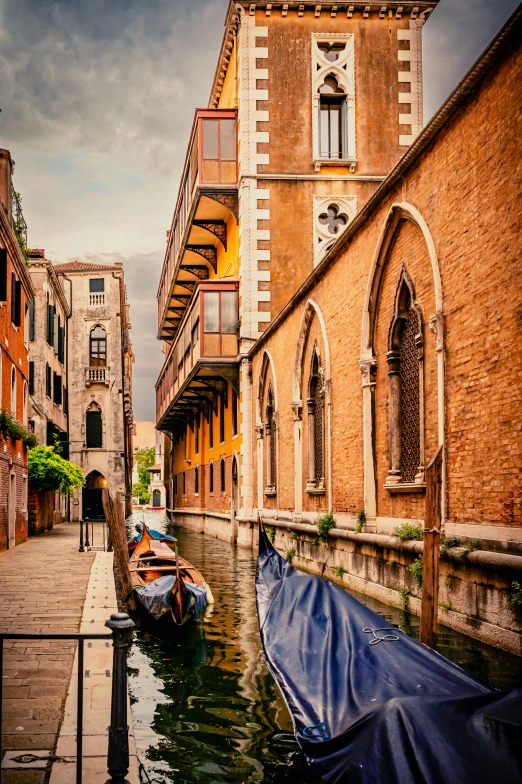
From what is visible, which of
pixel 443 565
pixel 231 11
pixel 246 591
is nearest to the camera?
pixel 443 565

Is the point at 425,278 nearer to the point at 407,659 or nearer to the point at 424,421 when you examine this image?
the point at 424,421

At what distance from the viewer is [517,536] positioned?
7809 mm

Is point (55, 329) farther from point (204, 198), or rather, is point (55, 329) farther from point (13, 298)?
point (13, 298)

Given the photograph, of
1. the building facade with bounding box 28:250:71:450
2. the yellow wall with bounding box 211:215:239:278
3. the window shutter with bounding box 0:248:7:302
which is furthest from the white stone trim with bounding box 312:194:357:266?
the building facade with bounding box 28:250:71:450

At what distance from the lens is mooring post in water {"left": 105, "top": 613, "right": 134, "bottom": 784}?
3982 mm

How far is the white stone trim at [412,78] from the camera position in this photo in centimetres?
2350

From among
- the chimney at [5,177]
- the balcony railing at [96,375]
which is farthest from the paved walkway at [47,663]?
the balcony railing at [96,375]

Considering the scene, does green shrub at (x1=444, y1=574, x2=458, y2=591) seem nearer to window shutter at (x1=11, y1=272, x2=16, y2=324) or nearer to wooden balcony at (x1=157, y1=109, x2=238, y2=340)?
window shutter at (x1=11, y1=272, x2=16, y2=324)

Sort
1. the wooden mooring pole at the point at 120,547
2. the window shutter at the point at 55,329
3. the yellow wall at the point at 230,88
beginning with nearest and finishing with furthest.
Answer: the wooden mooring pole at the point at 120,547 < the yellow wall at the point at 230,88 < the window shutter at the point at 55,329

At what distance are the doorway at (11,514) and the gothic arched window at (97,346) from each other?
24.2 m

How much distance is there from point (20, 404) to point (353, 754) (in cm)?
1819

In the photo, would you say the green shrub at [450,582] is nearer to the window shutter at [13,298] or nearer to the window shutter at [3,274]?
the window shutter at [3,274]

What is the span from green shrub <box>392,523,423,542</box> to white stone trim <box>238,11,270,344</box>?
1288 centimetres

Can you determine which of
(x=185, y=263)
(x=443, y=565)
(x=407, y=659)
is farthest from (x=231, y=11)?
(x=407, y=659)
